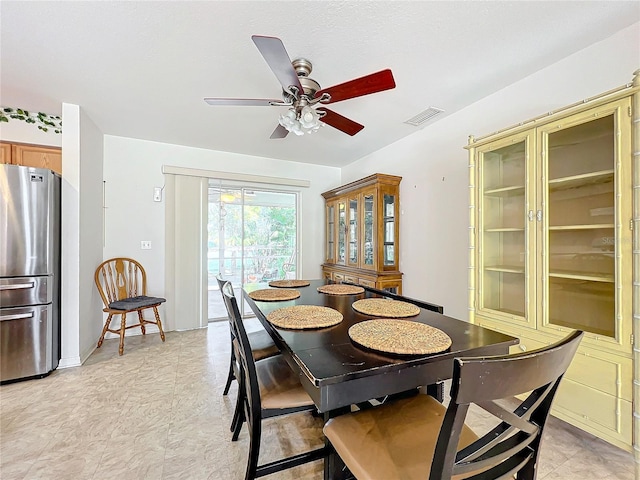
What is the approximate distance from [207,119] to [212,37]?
1.23 metres

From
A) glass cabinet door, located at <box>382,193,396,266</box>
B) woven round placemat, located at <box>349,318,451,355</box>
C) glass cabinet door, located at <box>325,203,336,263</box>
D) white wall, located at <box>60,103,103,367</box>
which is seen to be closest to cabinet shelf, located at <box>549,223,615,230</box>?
woven round placemat, located at <box>349,318,451,355</box>

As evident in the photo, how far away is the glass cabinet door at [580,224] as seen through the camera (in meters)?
1.50

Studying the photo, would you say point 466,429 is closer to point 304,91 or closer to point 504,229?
point 504,229

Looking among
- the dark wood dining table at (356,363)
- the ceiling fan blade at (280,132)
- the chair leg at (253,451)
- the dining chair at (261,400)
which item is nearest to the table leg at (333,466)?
the dark wood dining table at (356,363)

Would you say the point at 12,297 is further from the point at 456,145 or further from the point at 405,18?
the point at 456,145

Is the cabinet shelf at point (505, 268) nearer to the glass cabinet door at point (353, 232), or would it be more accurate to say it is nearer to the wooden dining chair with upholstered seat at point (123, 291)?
the glass cabinet door at point (353, 232)

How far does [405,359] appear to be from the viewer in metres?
0.91

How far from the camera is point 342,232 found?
3969 millimetres

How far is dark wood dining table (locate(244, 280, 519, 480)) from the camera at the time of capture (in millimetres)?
812

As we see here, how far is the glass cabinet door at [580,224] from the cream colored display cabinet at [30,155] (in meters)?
4.25

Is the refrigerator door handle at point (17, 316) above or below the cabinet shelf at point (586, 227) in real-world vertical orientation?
below

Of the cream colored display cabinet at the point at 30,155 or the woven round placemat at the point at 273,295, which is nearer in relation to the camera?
the woven round placemat at the point at 273,295

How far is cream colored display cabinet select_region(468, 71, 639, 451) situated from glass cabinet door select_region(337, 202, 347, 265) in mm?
1989

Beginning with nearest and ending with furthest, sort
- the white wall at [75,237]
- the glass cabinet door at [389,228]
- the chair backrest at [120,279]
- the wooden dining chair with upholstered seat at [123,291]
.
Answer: the white wall at [75,237], the wooden dining chair with upholstered seat at [123,291], the chair backrest at [120,279], the glass cabinet door at [389,228]
